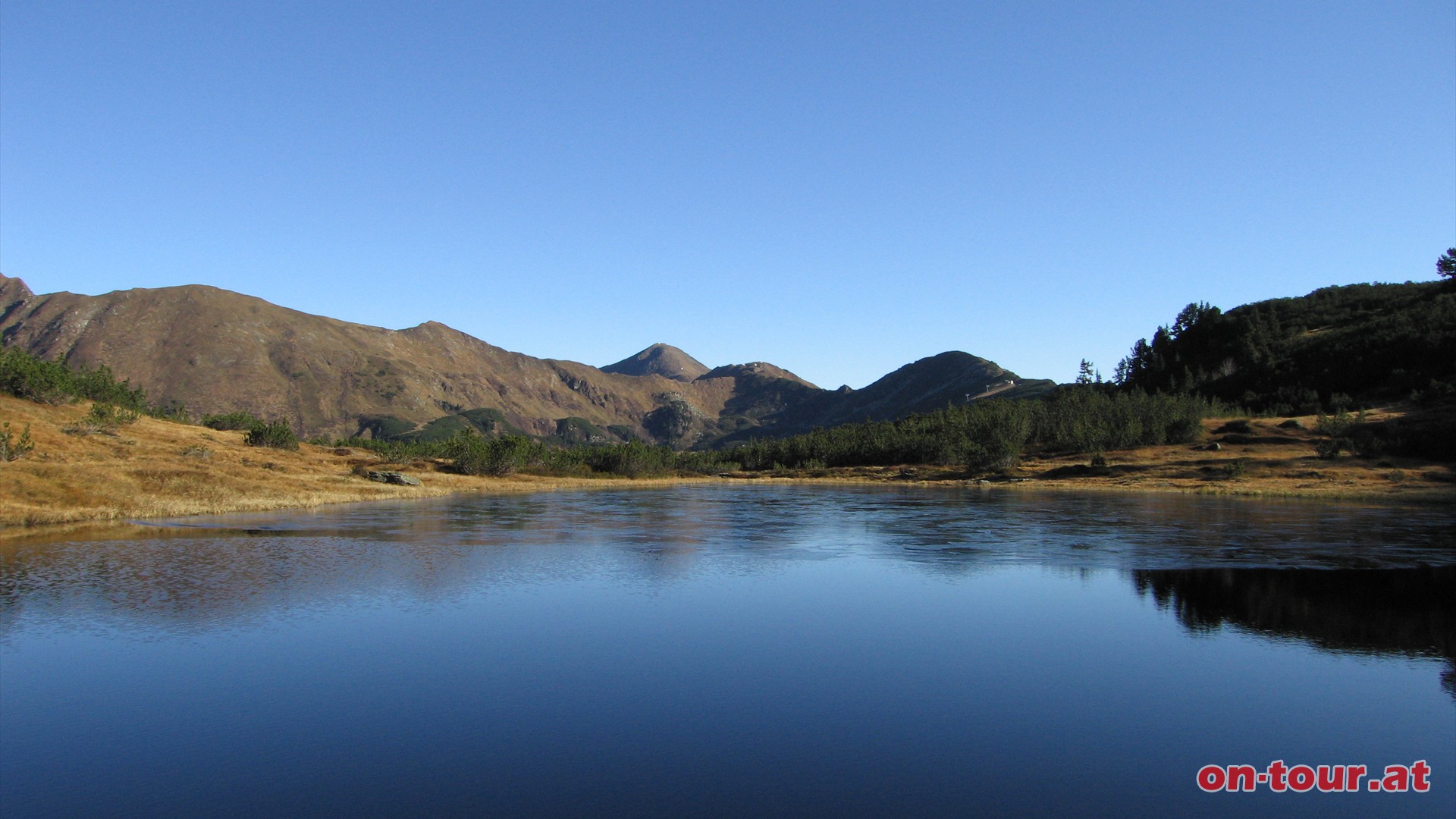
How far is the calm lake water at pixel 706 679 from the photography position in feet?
41.9

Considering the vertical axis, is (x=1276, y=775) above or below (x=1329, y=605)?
below

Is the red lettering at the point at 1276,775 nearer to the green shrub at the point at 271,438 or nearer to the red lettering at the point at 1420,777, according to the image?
the red lettering at the point at 1420,777

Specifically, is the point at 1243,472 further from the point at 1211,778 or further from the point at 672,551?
the point at 1211,778

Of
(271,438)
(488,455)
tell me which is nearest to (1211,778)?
(488,455)

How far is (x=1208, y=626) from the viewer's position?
2359cm

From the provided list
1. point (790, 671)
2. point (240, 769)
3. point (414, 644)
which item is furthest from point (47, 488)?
point (790, 671)

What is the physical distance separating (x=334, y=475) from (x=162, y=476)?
2123cm

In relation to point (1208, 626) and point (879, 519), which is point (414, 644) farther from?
point (879, 519)

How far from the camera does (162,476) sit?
2158 inches

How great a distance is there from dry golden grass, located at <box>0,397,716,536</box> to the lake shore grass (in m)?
0.13

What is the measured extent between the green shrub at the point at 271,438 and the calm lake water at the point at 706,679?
56.8 metres

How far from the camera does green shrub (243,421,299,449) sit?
294 feet

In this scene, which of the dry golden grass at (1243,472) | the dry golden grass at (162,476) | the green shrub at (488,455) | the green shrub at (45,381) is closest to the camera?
the dry golden grass at (162,476)

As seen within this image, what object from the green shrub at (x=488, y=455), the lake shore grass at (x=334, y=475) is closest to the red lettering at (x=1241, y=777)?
the lake shore grass at (x=334, y=475)
